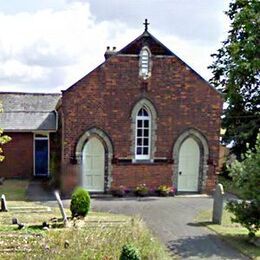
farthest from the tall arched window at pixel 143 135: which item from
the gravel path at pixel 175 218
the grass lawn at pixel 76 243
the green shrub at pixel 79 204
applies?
the grass lawn at pixel 76 243

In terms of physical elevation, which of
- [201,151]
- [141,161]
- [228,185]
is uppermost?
[201,151]

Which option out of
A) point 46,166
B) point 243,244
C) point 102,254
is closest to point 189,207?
point 243,244

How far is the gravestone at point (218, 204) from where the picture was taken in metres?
15.7

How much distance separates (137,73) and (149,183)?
571cm

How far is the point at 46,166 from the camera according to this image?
27875 mm

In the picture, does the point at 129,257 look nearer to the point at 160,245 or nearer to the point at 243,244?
the point at 160,245

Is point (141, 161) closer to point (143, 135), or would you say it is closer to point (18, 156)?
point (143, 135)

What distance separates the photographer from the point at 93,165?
21.7 m

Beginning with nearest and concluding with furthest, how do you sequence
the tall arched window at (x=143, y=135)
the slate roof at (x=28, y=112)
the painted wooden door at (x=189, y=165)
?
the tall arched window at (x=143, y=135), the painted wooden door at (x=189, y=165), the slate roof at (x=28, y=112)

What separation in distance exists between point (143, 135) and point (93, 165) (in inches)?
119

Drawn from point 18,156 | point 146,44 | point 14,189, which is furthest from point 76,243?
point 18,156

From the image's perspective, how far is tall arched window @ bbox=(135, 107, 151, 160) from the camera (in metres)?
21.8

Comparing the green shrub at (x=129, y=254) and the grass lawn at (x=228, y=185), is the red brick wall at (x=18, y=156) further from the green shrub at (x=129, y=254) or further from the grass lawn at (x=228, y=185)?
the green shrub at (x=129, y=254)

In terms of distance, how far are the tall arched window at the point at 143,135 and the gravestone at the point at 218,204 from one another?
650 centimetres
